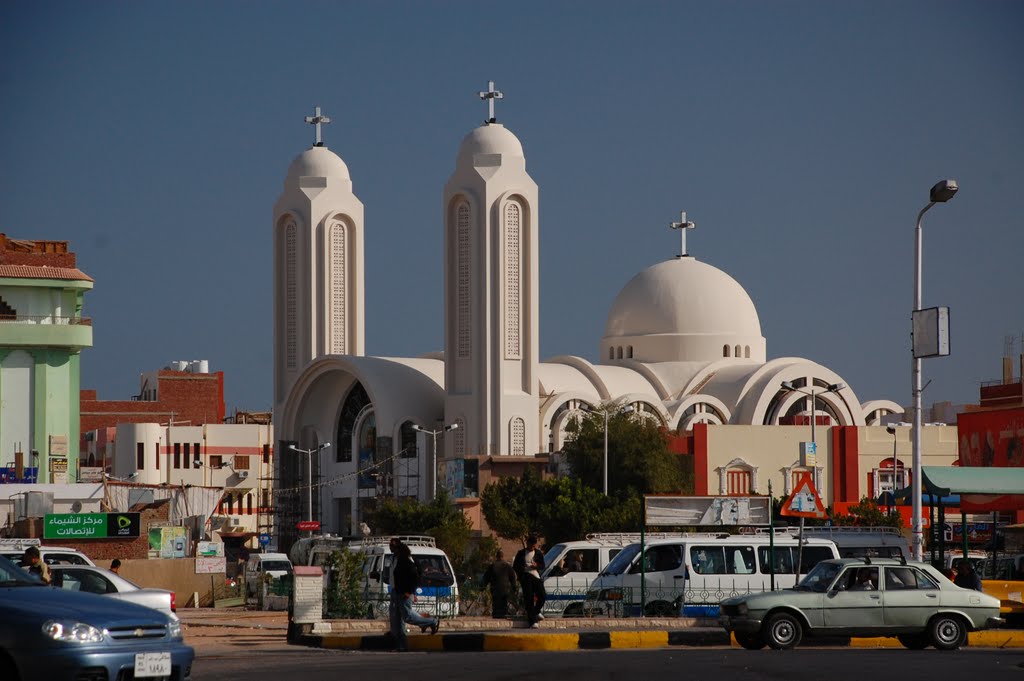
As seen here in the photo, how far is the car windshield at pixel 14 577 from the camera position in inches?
433

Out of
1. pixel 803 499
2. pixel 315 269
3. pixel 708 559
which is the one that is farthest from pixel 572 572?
pixel 315 269

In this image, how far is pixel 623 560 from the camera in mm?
22484

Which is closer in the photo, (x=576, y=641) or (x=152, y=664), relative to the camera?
(x=152, y=664)

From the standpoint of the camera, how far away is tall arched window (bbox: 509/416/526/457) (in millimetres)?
63075

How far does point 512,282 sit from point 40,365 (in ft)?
69.8

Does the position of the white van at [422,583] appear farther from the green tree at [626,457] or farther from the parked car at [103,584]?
the green tree at [626,457]

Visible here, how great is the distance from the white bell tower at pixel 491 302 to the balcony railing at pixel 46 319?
1853cm

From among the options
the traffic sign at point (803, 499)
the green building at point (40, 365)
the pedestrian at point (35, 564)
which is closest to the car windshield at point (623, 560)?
the traffic sign at point (803, 499)

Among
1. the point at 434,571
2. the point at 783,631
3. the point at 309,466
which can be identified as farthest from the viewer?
the point at 309,466

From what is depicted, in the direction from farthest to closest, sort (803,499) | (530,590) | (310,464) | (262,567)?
(310,464) → (262,567) → (803,499) → (530,590)

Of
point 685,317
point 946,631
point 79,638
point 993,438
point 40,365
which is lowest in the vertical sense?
point 946,631

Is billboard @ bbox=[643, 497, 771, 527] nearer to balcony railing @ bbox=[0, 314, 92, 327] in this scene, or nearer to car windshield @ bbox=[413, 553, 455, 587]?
car windshield @ bbox=[413, 553, 455, 587]

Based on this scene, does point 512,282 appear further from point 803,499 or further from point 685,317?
point 803,499

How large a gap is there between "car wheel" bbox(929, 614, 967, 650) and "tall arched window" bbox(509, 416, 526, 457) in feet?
148
